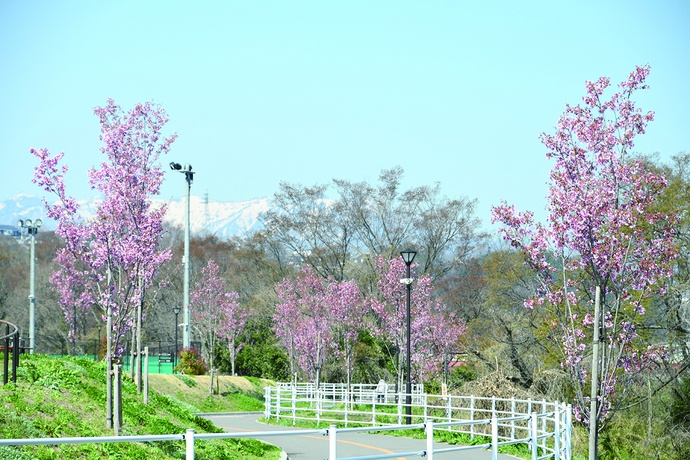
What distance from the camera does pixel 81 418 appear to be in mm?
12594

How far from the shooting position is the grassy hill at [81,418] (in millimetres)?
10461

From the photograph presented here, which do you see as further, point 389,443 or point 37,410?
point 389,443

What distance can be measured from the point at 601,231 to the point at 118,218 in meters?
10.0

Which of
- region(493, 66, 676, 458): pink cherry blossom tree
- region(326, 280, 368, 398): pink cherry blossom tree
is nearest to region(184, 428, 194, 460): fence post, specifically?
region(493, 66, 676, 458): pink cherry blossom tree

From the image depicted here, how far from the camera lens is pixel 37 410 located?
38.0 feet

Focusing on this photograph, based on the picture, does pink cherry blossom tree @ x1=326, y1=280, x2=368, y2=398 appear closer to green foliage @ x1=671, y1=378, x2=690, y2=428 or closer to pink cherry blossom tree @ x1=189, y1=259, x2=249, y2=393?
pink cherry blossom tree @ x1=189, y1=259, x2=249, y2=393

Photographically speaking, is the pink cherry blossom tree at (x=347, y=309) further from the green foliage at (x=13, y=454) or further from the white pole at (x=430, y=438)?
the white pole at (x=430, y=438)

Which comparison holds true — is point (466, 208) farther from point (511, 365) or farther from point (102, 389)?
point (102, 389)

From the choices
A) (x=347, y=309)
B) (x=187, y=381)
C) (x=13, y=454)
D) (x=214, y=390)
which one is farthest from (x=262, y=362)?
(x=13, y=454)

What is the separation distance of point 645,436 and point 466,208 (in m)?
28.9

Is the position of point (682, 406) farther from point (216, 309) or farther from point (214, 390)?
point (216, 309)

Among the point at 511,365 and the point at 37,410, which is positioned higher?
the point at 37,410

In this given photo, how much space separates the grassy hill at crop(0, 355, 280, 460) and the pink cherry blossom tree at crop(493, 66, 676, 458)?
7.52 meters

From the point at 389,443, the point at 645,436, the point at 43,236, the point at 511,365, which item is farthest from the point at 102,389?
the point at 43,236
